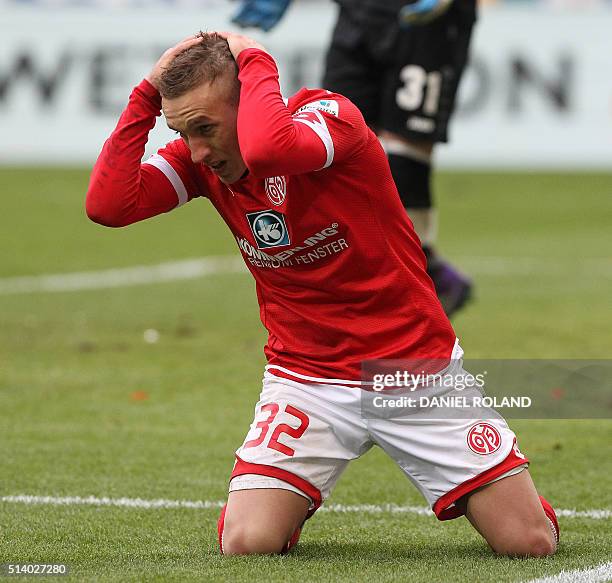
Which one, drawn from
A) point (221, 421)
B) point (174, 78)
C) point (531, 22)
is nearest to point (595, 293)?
point (221, 421)

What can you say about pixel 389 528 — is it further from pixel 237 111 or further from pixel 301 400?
pixel 237 111

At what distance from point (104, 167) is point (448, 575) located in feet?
5.03

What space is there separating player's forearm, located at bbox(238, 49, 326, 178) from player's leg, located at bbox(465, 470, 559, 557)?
1053 millimetres

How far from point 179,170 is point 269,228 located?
1.27ft

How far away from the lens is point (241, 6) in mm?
6801

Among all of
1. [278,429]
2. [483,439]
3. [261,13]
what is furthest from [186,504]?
[261,13]

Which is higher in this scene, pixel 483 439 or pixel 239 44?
pixel 239 44

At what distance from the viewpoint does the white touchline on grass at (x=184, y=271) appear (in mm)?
10938

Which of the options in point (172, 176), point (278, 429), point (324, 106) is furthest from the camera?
point (172, 176)

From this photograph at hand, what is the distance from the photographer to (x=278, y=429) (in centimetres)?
422

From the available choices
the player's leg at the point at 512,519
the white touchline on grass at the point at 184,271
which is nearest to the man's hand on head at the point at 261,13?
the player's leg at the point at 512,519

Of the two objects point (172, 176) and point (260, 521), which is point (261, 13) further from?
point (260, 521)

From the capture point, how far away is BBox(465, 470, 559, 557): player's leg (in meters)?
4.09

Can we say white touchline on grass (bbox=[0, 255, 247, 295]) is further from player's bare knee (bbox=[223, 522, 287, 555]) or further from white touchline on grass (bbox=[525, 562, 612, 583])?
white touchline on grass (bbox=[525, 562, 612, 583])
